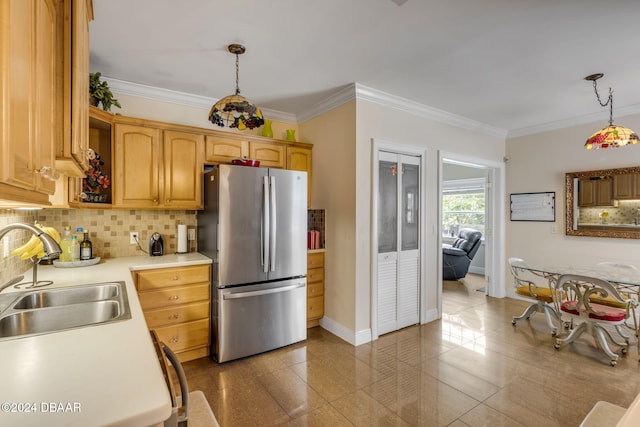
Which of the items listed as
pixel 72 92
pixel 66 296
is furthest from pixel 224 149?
pixel 72 92

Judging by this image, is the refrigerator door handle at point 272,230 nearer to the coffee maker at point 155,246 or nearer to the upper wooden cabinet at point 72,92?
the coffee maker at point 155,246

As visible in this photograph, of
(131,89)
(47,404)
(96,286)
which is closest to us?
(47,404)

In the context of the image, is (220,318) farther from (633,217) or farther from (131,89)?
(633,217)

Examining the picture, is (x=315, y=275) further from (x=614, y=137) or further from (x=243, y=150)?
(x=614, y=137)

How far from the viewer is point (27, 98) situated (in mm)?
796

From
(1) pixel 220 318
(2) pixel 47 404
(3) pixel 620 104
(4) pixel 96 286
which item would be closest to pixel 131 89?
(4) pixel 96 286

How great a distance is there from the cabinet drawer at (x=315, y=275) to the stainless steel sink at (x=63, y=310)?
6.21ft

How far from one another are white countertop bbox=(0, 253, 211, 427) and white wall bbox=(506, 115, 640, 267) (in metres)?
4.56

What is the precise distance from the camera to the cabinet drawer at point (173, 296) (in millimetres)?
2551

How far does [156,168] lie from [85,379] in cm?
240

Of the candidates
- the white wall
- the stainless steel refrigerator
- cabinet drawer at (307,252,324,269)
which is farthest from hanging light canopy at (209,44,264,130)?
the white wall

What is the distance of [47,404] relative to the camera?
27.8 inches

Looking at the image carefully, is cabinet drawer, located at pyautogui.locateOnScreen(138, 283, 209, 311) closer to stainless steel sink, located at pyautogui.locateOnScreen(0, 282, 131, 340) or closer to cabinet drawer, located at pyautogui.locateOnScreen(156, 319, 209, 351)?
cabinet drawer, located at pyautogui.locateOnScreen(156, 319, 209, 351)

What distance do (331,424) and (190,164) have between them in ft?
8.25
